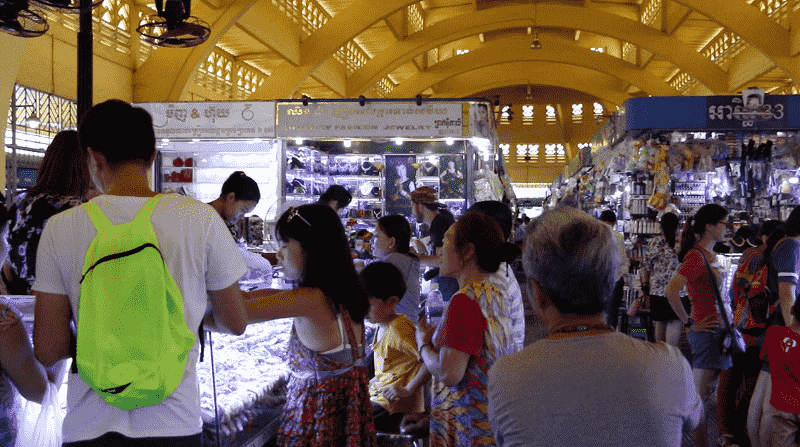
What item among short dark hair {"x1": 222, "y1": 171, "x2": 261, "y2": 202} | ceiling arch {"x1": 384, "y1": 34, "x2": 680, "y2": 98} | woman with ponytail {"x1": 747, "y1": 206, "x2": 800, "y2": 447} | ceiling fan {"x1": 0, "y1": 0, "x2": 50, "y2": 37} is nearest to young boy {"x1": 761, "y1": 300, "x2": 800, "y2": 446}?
woman with ponytail {"x1": 747, "y1": 206, "x2": 800, "y2": 447}

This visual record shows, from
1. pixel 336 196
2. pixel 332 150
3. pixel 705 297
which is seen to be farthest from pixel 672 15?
pixel 705 297

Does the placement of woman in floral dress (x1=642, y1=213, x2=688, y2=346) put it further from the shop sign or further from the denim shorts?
the shop sign

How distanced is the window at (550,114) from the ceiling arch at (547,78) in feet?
22.0

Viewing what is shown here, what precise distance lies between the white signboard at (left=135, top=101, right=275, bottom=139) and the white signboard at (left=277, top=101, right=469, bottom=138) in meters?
0.19

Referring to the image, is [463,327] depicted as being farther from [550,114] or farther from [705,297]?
[550,114]

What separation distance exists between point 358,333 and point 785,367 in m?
2.12

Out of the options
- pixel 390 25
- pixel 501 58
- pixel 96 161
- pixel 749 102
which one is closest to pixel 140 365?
pixel 96 161

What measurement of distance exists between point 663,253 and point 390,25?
1218 cm

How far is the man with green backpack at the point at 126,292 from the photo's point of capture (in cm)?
150

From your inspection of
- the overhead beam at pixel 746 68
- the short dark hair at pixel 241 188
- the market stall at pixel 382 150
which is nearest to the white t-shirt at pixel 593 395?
the short dark hair at pixel 241 188

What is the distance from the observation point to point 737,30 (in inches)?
524

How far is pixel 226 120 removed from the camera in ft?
27.9

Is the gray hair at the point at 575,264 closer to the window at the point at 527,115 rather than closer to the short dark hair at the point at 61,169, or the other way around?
the short dark hair at the point at 61,169

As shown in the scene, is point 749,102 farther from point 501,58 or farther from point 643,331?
point 501,58
